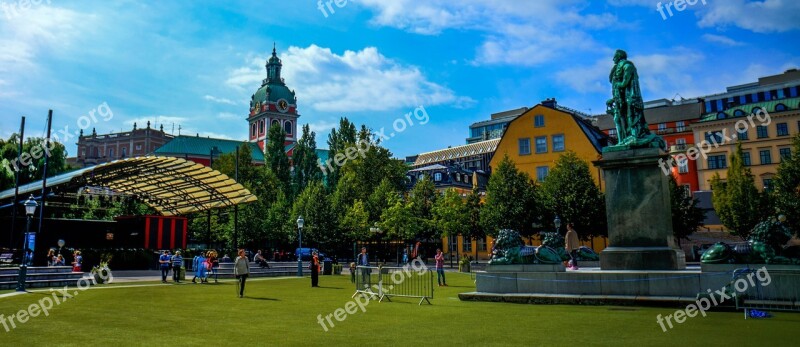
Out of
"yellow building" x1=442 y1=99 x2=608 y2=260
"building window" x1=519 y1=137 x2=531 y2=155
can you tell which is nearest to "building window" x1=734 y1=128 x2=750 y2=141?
"yellow building" x1=442 y1=99 x2=608 y2=260

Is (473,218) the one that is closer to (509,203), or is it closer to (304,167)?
(509,203)

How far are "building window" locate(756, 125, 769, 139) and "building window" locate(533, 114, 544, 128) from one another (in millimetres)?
25287

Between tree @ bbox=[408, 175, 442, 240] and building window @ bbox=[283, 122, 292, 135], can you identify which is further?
building window @ bbox=[283, 122, 292, 135]

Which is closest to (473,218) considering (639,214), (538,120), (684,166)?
(538,120)

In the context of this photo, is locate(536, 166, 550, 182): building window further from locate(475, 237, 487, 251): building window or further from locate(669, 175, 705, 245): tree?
locate(669, 175, 705, 245): tree

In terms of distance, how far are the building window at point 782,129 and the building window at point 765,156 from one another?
224cm

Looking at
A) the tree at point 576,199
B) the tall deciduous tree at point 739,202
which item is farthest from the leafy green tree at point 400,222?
the tall deciduous tree at point 739,202

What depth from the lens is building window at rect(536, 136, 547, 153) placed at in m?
54.9

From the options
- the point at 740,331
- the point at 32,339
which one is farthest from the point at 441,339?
the point at 32,339

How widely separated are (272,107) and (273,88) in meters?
6.57

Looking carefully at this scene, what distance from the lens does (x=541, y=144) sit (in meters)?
55.2

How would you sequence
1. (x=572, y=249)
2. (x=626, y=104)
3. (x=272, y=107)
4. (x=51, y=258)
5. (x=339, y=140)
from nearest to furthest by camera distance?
(x=626, y=104) → (x=572, y=249) → (x=51, y=258) → (x=339, y=140) → (x=272, y=107)

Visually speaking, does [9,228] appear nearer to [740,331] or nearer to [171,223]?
[171,223]

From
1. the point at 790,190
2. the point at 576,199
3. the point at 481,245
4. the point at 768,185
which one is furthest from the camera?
the point at 481,245
